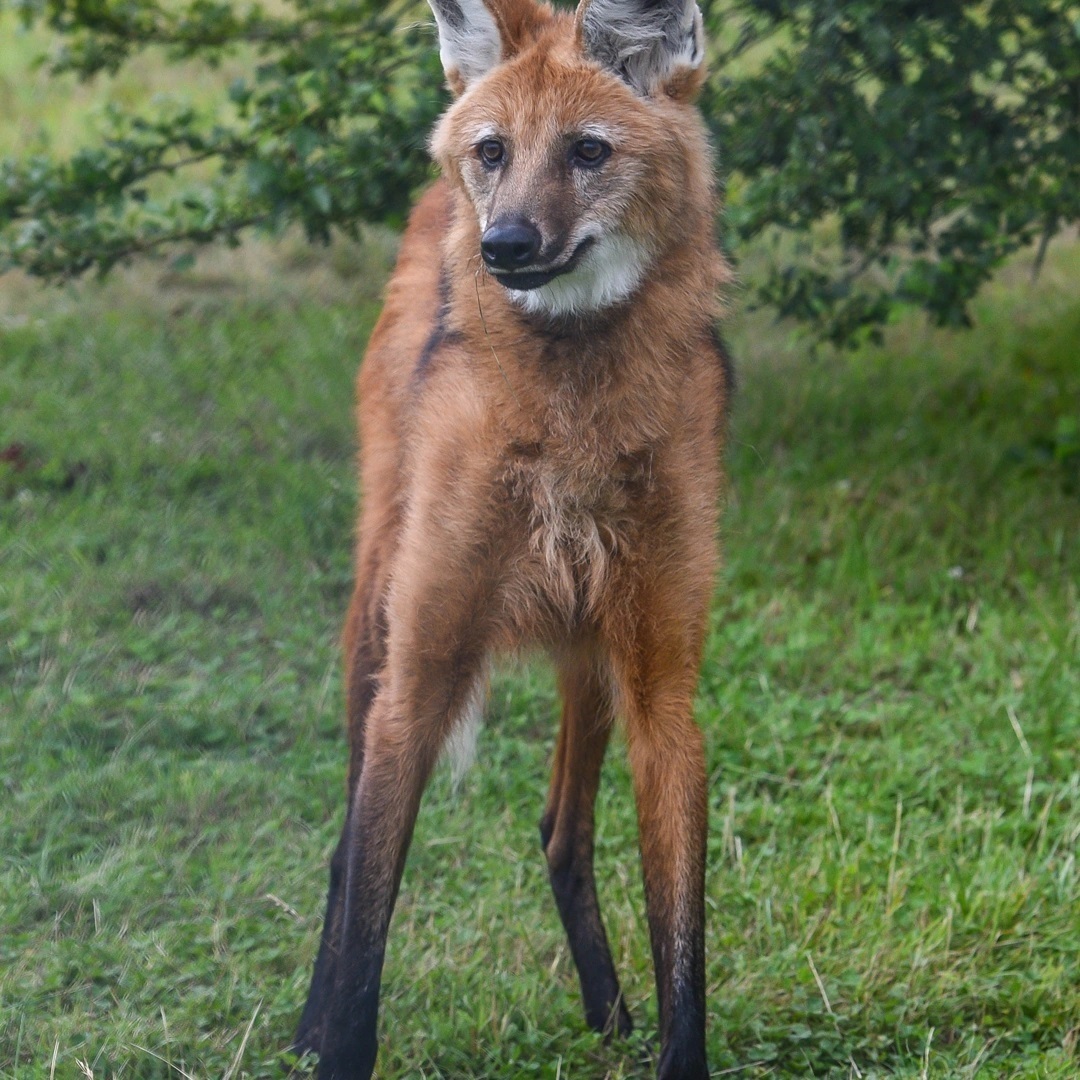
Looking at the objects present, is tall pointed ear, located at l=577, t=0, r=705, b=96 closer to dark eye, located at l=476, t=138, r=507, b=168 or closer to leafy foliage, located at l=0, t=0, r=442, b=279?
dark eye, located at l=476, t=138, r=507, b=168

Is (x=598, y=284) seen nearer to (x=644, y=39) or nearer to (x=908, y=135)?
(x=644, y=39)

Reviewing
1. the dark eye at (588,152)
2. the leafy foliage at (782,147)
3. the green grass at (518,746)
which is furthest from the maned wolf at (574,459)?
the leafy foliage at (782,147)

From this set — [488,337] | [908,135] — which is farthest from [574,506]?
[908,135]

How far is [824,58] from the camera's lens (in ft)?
13.7

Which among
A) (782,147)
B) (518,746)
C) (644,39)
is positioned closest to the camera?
(644,39)

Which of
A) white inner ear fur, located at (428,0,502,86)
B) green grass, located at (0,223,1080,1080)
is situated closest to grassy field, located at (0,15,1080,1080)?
green grass, located at (0,223,1080,1080)

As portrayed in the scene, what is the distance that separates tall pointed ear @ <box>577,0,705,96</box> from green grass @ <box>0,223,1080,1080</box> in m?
1.41

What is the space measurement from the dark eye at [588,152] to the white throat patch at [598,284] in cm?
13

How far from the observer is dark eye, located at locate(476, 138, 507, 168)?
254 centimetres

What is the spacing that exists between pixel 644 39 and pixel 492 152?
35cm

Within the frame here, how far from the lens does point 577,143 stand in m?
2.50

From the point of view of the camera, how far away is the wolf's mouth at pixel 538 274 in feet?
7.93

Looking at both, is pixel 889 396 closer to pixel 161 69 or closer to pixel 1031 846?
pixel 1031 846

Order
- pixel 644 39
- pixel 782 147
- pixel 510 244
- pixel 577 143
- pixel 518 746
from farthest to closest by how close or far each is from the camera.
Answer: pixel 782 147 < pixel 518 746 < pixel 644 39 < pixel 577 143 < pixel 510 244
